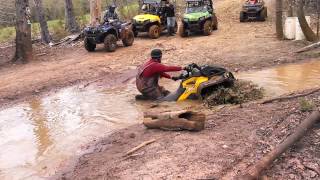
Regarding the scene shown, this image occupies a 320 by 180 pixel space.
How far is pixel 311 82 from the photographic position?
12.0 meters

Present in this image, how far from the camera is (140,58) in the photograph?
1705 cm

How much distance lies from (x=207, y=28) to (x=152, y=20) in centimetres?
234

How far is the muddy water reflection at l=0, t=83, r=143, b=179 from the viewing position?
8.15m

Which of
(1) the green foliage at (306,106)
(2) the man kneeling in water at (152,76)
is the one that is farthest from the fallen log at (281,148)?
(2) the man kneeling in water at (152,76)

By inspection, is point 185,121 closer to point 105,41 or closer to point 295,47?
point 295,47

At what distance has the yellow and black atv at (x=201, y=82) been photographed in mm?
10461

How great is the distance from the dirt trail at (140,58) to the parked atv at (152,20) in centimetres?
41

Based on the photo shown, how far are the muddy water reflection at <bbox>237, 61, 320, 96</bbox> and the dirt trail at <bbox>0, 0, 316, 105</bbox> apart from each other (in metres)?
0.72

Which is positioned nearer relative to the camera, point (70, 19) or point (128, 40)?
point (128, 40)

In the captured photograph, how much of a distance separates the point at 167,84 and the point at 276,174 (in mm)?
7438

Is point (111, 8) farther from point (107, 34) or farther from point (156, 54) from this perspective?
point (156, 54)

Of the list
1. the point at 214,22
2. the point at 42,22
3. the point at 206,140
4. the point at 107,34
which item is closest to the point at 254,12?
the point at 214,22

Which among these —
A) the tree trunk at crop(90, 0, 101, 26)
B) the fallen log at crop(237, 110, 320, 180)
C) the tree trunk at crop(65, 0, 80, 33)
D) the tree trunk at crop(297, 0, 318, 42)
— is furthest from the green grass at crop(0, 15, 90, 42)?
the fallen log at crop(237, 110, 320, 180)

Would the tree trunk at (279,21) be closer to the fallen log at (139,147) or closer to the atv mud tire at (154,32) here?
the atv mud tire at (154,32)
